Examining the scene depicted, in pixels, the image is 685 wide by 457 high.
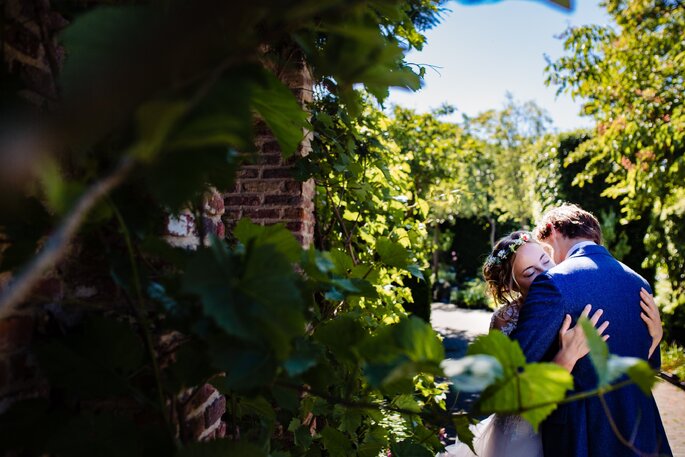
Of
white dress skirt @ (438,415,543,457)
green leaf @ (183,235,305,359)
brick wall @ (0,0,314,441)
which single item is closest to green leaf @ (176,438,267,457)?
brick wall @ (0,0,314,441)

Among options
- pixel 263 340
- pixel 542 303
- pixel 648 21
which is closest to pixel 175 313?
pixel 263 340

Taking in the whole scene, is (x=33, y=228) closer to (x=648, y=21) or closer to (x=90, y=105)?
(x=90, y=105)

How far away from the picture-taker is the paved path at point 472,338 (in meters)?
4.95

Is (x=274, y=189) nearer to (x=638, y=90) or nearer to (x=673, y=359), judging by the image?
(x=638, y=90)

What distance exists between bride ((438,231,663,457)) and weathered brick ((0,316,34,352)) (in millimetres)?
1854

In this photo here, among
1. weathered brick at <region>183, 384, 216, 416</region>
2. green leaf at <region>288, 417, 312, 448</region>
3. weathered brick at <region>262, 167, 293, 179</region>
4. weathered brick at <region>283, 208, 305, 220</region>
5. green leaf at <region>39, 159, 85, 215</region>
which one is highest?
weathered brick at <region>262, 167, 293, 179</region>

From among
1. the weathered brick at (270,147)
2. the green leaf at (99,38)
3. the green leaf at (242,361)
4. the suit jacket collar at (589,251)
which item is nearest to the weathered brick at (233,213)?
the weathered brick at (270,147)

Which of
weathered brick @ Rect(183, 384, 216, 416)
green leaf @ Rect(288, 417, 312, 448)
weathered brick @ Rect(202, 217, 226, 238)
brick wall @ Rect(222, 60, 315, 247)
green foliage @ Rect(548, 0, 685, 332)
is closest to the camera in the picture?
weathered brick @ Rect(183, 384, 216, 416)

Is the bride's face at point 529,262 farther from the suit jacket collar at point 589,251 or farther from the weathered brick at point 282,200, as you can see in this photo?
the weathered brick at point 282,200

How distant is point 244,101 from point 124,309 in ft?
2.29

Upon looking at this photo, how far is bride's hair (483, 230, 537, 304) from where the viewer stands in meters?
2.79

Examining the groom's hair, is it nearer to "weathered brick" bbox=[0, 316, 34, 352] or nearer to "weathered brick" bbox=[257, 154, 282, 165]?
"weathered brick" bbox=[257, 154, 282, 165]

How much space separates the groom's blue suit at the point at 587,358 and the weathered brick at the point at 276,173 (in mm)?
1471

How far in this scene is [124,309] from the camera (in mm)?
1001
